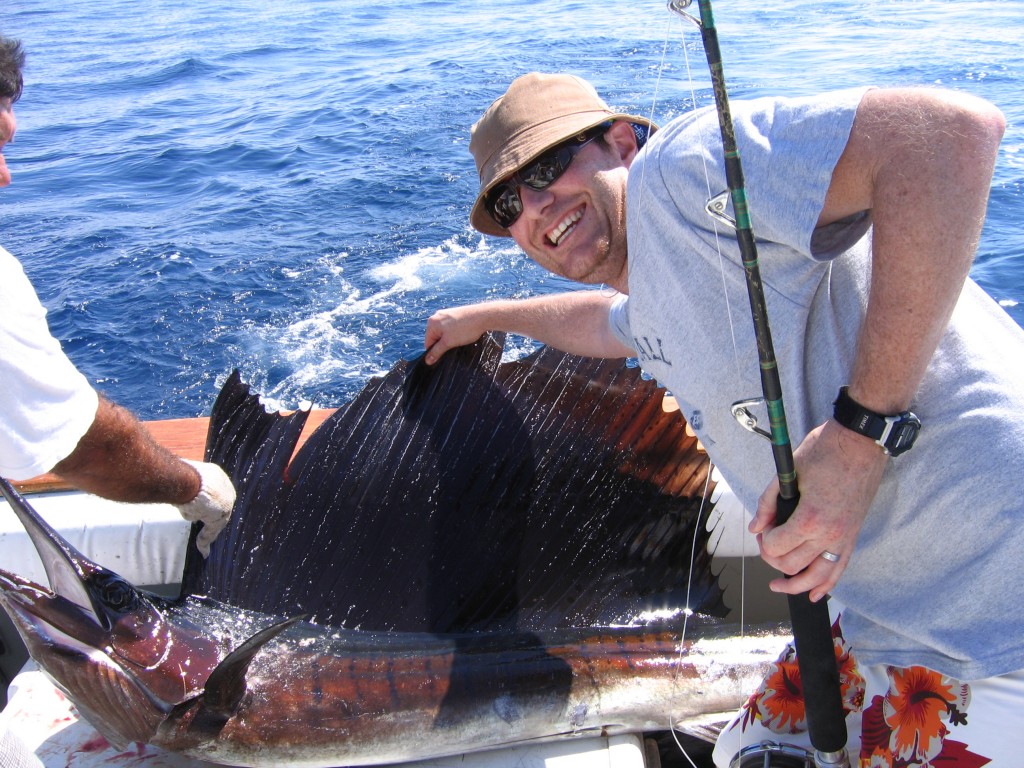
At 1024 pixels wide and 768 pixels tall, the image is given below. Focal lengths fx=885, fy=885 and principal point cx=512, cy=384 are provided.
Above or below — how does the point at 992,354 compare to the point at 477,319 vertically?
above

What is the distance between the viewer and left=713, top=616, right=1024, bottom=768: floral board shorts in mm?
1257

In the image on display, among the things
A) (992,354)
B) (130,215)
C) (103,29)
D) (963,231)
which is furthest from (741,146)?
(103,29)

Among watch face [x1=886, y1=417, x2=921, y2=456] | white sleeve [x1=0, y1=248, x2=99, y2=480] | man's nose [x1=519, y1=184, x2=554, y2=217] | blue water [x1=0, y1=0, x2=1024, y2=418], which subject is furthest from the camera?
blue water [x1=0, y1=0, x2=1024, y2=418]

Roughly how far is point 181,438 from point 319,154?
214 inches

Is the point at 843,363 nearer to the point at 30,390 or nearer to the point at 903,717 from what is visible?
the point at 903,717

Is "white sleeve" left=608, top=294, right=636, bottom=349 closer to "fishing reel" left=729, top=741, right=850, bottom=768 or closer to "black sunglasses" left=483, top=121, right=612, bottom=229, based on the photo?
"black sunglasses" left=483, top=121, right=612, bottom=229

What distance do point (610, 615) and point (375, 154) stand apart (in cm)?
611

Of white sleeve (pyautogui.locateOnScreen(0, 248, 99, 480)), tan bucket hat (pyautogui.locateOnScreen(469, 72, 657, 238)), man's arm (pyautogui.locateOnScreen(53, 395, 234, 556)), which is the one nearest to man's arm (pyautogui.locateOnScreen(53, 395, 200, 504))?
man's arm (pyautogui.locateOnScreen(53, 395, 234, 556))

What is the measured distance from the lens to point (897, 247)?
3.43ft

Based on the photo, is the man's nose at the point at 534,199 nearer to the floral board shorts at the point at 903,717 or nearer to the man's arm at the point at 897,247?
the man's arm at the point at 897,247

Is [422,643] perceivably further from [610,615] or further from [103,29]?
[103,29]

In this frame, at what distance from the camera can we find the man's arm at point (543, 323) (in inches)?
78.2

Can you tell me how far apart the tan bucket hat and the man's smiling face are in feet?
0.18

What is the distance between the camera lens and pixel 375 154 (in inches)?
292
